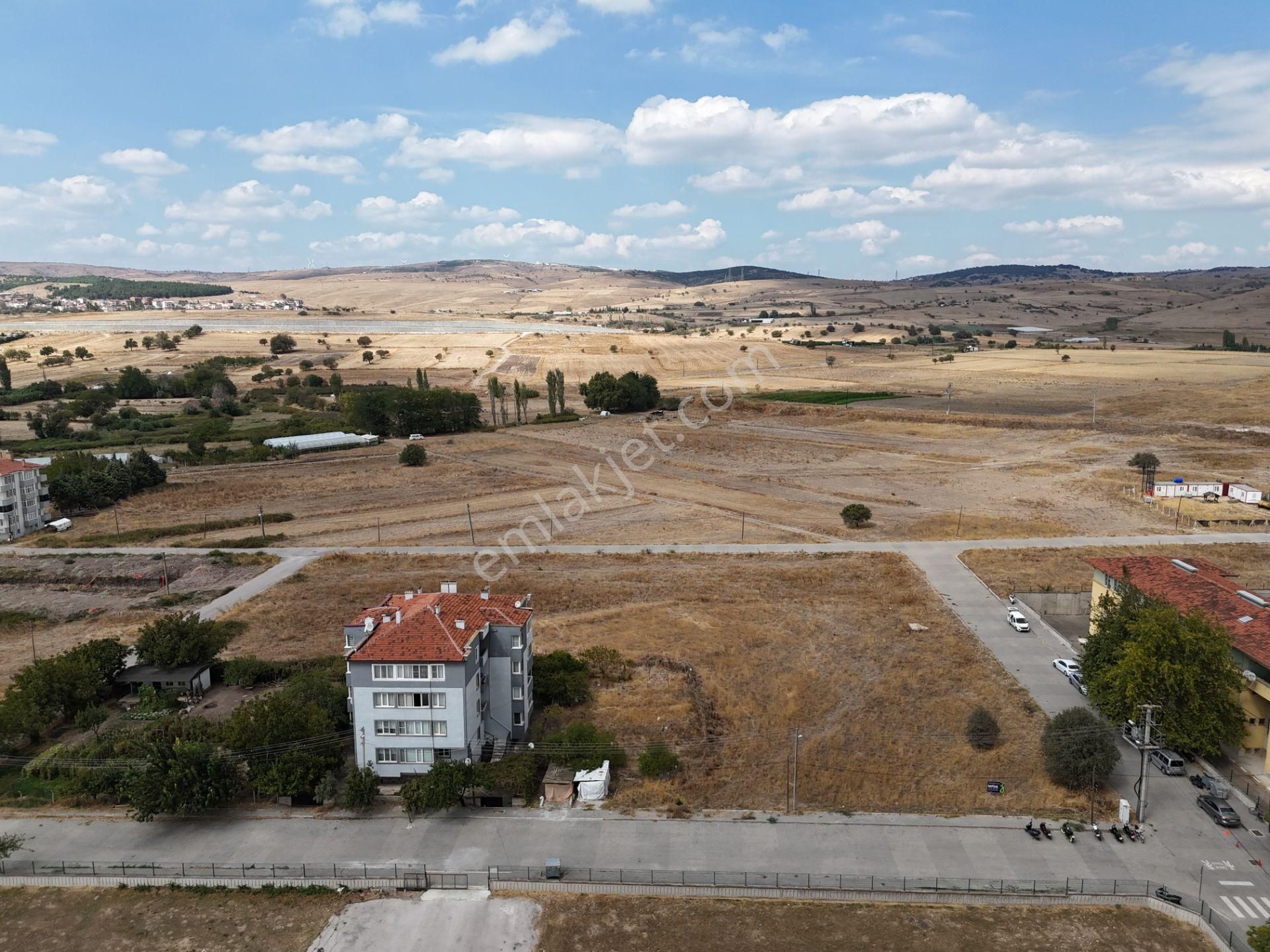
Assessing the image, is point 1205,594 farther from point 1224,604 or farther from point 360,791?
point 360,791

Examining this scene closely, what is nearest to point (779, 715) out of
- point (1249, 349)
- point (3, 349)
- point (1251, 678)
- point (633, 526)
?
point (1251, 678)

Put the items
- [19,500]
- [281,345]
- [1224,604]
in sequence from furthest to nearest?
[281,345] < [19,500] < [1224,604]

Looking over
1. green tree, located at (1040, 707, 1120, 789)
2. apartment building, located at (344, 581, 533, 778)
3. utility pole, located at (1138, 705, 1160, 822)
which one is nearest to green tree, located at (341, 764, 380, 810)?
apartment building, located at (344, 581, 533, 778)

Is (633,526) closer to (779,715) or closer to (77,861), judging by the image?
(779,715)

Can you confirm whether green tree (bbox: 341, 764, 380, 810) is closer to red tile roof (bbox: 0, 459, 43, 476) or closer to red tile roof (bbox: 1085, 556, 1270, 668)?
red tile roof (bbox: 1085, 556, 1270, 668)

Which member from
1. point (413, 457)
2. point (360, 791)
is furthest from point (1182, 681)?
point (413, 457)

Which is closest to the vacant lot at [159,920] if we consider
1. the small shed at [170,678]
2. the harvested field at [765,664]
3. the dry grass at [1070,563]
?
the harvested field at [765,664]
